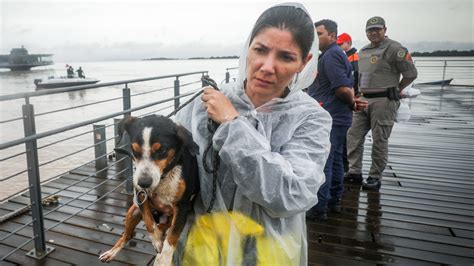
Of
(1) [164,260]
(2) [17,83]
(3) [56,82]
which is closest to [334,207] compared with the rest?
(1) [164,260]

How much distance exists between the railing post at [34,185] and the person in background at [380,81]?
3.38 m

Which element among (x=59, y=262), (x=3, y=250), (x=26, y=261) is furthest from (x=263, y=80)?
(x=3, y=250)

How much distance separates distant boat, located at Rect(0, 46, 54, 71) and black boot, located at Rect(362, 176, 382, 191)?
67.1m

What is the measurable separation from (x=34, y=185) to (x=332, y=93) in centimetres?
260

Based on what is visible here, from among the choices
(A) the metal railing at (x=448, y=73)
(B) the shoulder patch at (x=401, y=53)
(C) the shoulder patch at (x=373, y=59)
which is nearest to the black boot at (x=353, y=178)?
(C) the shoulder patch at (x=373, y=59)

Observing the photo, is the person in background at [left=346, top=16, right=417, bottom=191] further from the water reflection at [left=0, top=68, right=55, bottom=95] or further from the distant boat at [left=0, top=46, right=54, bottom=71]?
the distant boat at [left=0, top=46, right=54, bottom=71]

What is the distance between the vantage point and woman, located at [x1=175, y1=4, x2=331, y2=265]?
925 millimetres

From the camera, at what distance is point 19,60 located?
55.6 m

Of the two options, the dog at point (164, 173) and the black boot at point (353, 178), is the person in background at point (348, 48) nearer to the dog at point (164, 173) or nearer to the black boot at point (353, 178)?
the black boot at point (353, 178)

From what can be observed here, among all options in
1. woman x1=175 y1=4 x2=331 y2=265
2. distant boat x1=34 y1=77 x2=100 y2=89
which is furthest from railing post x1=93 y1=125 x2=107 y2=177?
distant boat x1=34 y1=77 x2=100 y2=89

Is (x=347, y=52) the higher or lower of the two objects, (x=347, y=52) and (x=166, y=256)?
the higher

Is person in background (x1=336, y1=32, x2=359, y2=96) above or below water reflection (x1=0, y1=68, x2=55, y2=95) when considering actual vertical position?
above

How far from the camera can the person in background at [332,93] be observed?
9.29 feet

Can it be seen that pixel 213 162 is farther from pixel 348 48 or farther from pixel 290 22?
pixel 348 48
